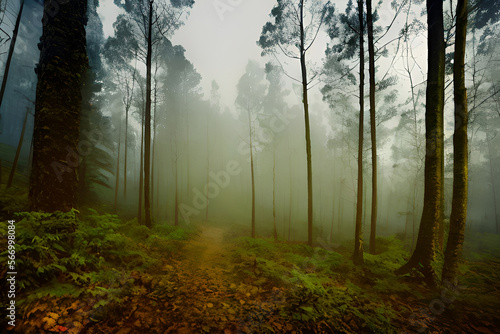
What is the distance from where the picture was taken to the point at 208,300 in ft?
11.8

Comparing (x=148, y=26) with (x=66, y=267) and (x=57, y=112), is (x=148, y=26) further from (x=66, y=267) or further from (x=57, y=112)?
(x=66, y=267)

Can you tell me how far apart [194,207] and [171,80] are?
704 inches

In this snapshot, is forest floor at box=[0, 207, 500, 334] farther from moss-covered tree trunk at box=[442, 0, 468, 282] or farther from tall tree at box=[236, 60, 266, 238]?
tall tree at box=[236, 60, 266, 238]

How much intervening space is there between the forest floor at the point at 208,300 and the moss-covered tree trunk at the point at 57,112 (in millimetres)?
697

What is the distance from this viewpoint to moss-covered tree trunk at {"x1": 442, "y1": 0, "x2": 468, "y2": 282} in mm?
4676

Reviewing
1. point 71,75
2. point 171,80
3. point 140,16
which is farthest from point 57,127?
point 171,80

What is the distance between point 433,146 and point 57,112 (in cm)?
1004

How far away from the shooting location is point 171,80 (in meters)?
18.7

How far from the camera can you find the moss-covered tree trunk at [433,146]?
541 cm
